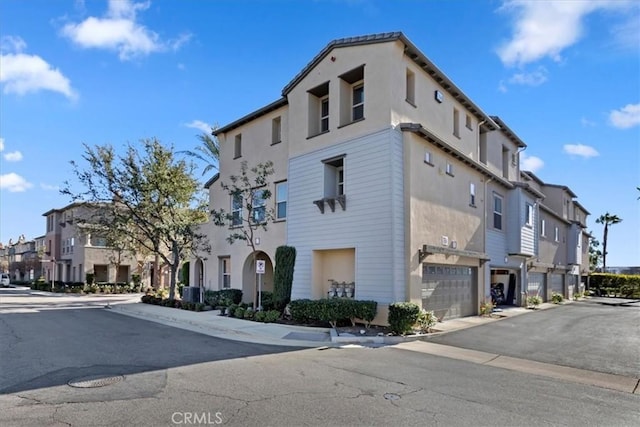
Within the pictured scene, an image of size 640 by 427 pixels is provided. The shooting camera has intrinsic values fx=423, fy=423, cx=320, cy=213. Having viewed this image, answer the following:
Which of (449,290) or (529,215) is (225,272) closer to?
(449,290)

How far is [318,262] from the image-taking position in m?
16.3

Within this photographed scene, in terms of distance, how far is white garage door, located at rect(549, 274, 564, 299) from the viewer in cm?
3021

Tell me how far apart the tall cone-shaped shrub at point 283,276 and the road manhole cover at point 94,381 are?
931cm

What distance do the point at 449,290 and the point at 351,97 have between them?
8424 millimetres

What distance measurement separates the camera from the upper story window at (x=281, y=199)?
60.3 feet

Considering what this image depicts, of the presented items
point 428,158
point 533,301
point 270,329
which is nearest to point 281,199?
point 428,158

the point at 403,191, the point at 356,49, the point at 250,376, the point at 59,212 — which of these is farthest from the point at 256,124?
the point at 59,212

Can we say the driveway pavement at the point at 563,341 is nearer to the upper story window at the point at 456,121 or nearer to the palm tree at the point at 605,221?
the upper story window at the point at 456,121

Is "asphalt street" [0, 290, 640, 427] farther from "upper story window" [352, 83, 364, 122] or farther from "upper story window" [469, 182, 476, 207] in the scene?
"upper story window" [469, 182, 476, 207]

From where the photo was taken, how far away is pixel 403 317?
40.8ft

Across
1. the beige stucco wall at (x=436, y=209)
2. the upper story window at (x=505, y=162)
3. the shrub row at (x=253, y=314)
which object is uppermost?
the upper story window at (x=505, y=162)

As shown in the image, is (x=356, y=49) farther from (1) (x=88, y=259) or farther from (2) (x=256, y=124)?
(1) (x=88, y=259)

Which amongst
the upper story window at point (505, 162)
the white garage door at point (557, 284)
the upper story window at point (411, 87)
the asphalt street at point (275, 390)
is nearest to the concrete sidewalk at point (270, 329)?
the asphalt street at point (275, 390)

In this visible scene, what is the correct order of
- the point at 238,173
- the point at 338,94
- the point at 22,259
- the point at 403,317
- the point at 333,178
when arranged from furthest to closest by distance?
the point at 22,259, the point at 238,173, the point at 333,178, the point at 338,94, the point at 403,317
